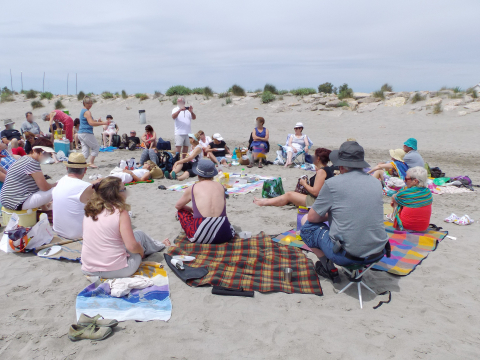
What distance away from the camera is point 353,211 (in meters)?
3.03

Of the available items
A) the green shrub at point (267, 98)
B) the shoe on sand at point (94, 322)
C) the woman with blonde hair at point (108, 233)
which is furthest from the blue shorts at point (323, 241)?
the green shrub at point (267, 98)

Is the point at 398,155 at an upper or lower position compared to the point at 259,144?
upper

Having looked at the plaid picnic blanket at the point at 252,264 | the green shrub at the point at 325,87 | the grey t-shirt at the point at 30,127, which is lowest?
the plaid picnic blanket at the point at 252,264

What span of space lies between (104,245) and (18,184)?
2.08m

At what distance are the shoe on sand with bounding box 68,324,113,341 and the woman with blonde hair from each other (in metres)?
0.74

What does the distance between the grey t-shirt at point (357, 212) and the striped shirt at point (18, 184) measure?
3.75m

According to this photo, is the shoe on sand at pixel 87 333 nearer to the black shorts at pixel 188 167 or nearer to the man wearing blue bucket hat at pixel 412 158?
the man wearing blue bucket hat at pixel 412 158

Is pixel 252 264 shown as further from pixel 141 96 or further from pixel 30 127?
pixel 141 96

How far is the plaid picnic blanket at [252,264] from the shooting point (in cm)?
338

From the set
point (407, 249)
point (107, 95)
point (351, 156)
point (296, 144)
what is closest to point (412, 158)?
point (407, 249)

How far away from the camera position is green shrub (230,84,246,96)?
24.5 m

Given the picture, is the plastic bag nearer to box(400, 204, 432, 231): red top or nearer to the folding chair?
box(400, 204, 432, 231): red top

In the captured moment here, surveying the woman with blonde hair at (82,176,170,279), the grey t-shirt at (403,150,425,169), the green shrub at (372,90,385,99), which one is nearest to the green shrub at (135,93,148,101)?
the green shrub at (372,90,385,99)

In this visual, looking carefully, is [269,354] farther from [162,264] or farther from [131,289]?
[162,264]
